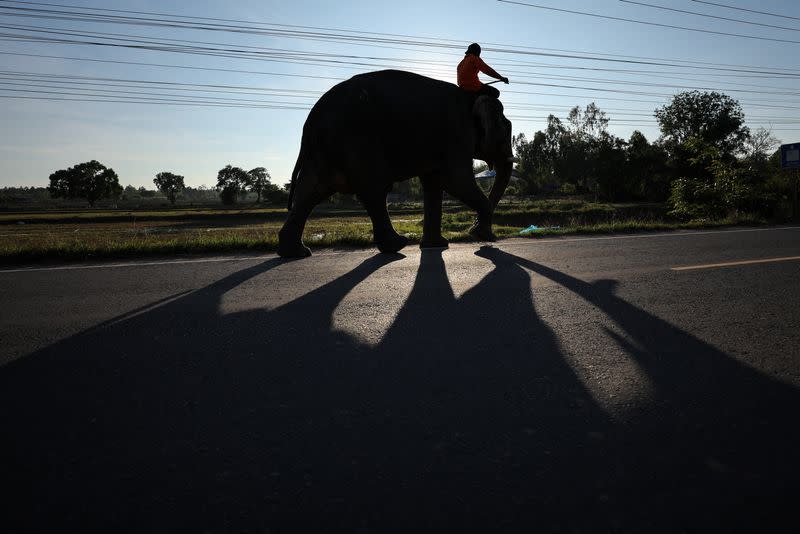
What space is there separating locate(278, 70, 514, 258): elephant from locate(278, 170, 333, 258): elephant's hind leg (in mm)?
14

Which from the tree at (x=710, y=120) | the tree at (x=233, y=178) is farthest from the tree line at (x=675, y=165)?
the tree at (x=233, y=178)

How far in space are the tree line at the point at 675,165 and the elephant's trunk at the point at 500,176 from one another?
767cm

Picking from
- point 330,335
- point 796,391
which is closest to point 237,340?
point 330,335

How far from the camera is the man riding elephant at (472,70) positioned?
7.87 metres

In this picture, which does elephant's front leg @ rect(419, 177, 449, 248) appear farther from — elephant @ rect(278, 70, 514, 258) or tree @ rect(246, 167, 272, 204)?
tree @ rect(246, 167, 272, 204)

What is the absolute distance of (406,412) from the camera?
1927mm

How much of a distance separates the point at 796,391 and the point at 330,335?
91.8 inches

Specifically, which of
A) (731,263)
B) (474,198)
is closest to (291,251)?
(474,198)

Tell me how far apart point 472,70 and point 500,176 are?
79.5 inches

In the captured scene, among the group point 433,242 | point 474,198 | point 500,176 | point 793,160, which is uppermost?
point 793,160

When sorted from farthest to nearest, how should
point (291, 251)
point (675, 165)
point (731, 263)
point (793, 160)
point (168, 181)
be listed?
point (168, 181)
point (675, 165)
point (793, 160)
point (291, 251)
point (731, 263)

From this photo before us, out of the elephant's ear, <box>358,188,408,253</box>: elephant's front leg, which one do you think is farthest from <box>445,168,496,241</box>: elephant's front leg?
<box>358,188,408,253</box>: elephant's front leg

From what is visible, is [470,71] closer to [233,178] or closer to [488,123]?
[488,123]

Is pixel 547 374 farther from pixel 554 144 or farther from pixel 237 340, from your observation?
pixel 554 144
